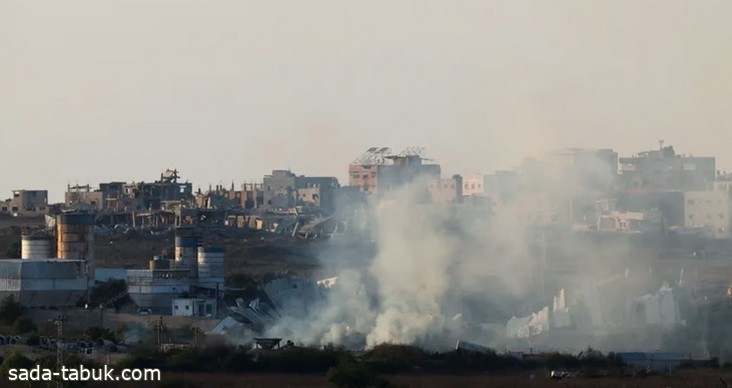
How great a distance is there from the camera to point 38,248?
3036 inches

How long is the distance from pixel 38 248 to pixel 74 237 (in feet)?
4.45

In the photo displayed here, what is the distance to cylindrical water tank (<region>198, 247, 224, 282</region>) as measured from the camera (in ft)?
246

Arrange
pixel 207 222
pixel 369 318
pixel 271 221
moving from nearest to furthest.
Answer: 1. pixel 369 318
2. pixel 207 222
3. pixel 271 221

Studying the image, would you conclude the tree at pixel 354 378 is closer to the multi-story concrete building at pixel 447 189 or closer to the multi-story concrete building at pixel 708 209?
the multi-story concrete building at pixel 708 209

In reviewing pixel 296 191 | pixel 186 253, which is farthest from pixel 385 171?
pixel 186 253

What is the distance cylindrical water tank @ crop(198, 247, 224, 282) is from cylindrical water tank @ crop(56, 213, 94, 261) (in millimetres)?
3718

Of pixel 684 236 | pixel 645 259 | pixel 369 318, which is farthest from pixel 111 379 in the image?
pixel 684 236

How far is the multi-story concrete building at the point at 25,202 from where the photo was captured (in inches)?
4990

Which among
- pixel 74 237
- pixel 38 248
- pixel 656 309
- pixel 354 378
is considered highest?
pixel 74 237

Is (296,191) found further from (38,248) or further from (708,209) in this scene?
(38,248)

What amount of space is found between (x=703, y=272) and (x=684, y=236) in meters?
14.2

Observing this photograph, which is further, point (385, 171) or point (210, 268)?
point (385, 171)

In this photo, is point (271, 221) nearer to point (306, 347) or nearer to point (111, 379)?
point (306, 347)

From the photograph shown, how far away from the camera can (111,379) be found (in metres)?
53.3
